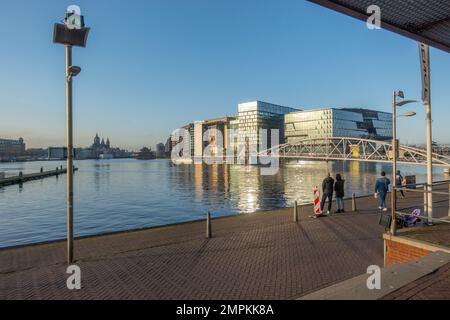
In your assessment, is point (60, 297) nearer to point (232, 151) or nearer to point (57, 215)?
point (57, 215)

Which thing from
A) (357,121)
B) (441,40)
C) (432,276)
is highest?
(357,121)

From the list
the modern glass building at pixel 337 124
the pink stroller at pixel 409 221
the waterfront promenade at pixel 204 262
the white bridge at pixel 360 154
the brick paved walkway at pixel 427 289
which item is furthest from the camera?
the modern glass building at pixel 337 124

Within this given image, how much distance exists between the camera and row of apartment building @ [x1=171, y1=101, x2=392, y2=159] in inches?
5817

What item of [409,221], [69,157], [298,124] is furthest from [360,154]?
[69,157]

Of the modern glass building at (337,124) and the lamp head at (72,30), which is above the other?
the modern glass building at (337,124)

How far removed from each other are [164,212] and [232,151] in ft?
480

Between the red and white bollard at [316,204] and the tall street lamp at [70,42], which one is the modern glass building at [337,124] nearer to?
the red and white bollard at [316,204]

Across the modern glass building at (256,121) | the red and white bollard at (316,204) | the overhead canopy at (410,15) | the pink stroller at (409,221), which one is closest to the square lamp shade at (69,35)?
the overhead canopy at (410,15)

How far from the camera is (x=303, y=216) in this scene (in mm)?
14055

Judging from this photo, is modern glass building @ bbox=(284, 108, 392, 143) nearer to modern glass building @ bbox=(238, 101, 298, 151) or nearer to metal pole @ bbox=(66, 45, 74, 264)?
modern glass building @ bbox=(238, 101, 298, 151)

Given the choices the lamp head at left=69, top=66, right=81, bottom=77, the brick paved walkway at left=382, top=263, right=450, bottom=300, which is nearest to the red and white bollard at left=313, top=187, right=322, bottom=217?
the brick paved walkway at left=382, top=263, right=450, bottom=300

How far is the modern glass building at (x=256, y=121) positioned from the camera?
15650 centimetres

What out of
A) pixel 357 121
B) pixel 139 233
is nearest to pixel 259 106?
pixel 357 121

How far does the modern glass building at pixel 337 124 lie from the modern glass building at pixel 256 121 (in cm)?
705
